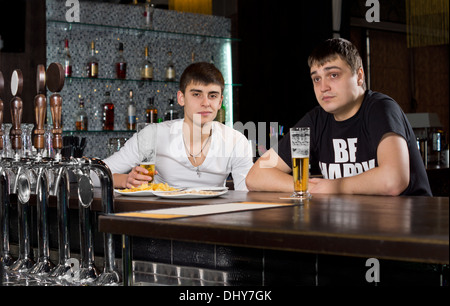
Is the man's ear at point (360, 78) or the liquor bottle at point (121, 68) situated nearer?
the man's ear at point (360, 78)

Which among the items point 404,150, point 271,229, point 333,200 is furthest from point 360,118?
point 271,229

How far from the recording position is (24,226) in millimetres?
1804

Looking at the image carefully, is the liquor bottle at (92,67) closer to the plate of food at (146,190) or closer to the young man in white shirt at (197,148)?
the young man in white shirt at (197,148)

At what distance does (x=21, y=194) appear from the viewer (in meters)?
1.73

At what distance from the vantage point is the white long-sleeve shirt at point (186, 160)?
2914 mm

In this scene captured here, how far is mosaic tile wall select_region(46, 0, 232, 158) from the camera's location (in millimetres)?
4035

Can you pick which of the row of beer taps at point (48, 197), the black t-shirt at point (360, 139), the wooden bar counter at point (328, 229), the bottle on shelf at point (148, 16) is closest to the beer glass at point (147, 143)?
the row of beer taps at point (48, 197)

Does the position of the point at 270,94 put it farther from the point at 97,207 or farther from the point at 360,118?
the point at 97,207

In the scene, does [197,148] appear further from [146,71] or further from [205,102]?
[146,71]

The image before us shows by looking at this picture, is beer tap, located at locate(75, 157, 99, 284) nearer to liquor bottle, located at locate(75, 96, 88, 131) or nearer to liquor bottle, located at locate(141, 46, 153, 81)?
liquor bottle, located at locate(75, 96, 88, 131)

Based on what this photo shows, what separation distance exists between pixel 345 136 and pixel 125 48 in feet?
7.69

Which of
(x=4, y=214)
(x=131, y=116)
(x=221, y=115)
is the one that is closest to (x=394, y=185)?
(x=4, y=214)

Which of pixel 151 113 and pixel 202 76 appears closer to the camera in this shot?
pixel 202 76
